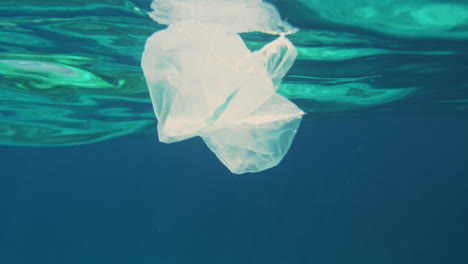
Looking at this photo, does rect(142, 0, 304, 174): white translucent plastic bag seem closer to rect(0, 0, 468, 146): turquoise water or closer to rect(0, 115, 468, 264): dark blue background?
rect(0, 0, 468, 146): turquoise water

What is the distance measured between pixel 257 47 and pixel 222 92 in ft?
11.5

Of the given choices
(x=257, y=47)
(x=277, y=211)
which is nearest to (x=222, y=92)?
(x=257, y=47)

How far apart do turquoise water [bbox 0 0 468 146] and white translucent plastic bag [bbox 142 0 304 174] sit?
58.8 inches

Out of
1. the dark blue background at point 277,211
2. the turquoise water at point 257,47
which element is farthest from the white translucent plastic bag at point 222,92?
the dark blue background at point 277,211

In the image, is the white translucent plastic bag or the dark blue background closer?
the white translucent plastic bag

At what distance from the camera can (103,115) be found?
13.9 m

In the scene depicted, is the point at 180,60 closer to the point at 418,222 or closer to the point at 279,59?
the point at 279,59

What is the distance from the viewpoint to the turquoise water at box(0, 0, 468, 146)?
564 cm

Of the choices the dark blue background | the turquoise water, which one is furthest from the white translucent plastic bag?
the dark blue background

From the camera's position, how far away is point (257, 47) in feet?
22.9

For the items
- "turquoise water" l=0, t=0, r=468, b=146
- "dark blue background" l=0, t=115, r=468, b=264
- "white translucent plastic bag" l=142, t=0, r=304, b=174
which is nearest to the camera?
"white translucent plastic bag" l=142, t=0, r=304, b=174

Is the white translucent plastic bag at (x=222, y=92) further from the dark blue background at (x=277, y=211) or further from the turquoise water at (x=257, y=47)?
the dark blue background at (x=277, y=211)

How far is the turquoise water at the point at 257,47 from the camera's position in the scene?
5.64m

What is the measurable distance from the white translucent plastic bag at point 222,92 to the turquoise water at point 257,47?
1494 mm
